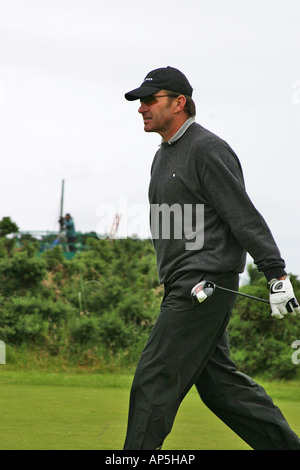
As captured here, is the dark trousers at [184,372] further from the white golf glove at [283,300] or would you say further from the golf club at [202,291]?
the white golf glove at [283,300]

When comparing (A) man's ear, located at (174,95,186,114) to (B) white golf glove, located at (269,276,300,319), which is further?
(A) man's ear, located at (174,95,186,114)

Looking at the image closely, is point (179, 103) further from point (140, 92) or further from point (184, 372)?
point (184, 372)

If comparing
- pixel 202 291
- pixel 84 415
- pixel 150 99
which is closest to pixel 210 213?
pixel 202 291

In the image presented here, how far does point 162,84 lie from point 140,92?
0.12 meters

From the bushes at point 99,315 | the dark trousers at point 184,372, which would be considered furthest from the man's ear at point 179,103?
the bushes at point 99,315

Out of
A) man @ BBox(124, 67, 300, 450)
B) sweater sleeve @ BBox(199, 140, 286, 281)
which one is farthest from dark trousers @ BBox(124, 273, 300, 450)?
sweater sleeve @ BBox(199, 140, 286, 281)

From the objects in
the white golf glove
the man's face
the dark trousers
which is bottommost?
the dark trousers

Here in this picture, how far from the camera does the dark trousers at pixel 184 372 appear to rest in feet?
12.3

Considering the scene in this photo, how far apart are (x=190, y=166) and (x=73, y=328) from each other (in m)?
5.49

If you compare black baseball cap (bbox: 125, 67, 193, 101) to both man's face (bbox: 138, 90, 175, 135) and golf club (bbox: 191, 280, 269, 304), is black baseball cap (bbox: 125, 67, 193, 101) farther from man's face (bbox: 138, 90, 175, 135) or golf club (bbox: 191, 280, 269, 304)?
golf club (bbox: 191, 280, 269, 304)

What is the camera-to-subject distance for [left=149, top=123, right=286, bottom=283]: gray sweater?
381 centimetres

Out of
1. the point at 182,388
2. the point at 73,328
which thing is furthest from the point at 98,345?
the point at 182,388

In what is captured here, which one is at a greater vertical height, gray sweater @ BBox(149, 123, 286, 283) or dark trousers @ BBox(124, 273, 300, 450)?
gray sweater @ BBox(149, 123, 286, 283)

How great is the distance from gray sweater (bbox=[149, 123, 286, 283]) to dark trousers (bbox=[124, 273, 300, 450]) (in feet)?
0.30
